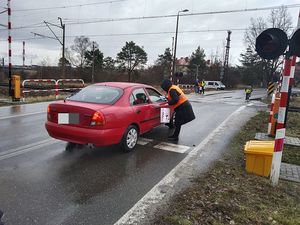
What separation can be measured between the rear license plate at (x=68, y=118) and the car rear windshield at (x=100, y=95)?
57 centimetres

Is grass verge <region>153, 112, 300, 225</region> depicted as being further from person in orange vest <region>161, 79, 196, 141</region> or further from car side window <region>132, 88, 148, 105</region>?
car side window <region>132, 88, 148, 105</region>

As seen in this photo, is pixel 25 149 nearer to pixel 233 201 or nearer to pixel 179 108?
pixel 179 108

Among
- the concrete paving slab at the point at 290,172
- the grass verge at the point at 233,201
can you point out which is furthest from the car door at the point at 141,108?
the concrete paving slab at the point at 290,172

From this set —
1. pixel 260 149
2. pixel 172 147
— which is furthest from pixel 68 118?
pixel 260 149

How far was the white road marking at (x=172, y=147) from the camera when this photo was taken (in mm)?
6398

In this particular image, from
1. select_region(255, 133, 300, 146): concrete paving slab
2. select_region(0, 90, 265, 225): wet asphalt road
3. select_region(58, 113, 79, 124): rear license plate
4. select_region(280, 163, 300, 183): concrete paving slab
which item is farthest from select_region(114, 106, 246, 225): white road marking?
select_region(255, 133, 300, 146): concrete paving slab

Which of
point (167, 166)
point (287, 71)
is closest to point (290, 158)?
point (287, 71)

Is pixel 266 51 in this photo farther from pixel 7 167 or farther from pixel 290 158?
pixel 7 167

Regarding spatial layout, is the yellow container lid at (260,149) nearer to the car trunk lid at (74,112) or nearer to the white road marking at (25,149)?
the car trunk lid at (74,112)

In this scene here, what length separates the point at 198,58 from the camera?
70500 millimetres

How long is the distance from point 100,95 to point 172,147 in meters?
2.10

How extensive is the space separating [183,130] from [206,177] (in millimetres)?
3774

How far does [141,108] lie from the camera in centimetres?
635

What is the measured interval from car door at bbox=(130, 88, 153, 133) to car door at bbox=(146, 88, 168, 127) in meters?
0.12
